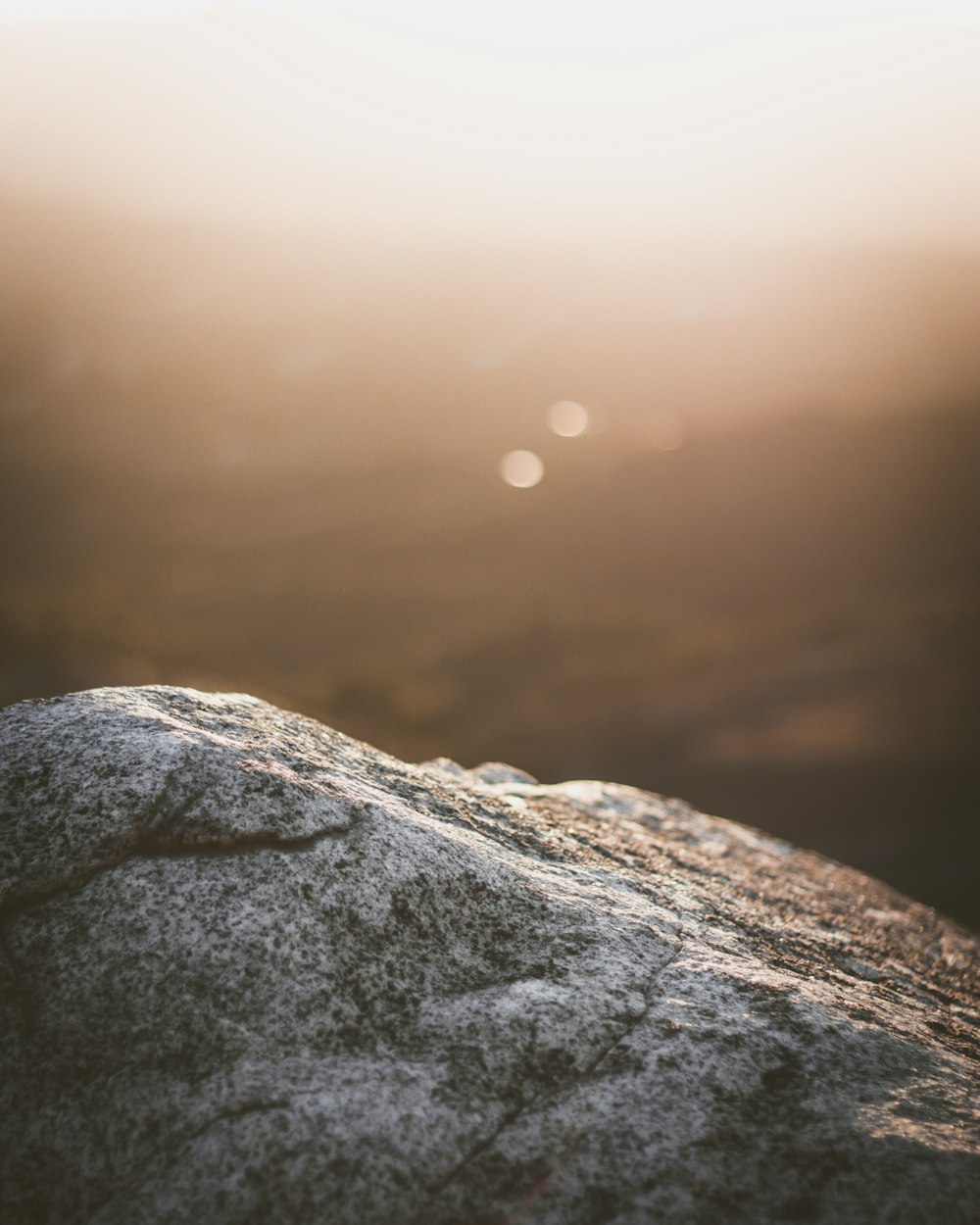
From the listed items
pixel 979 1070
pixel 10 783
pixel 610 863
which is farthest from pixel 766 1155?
pixel 10 783

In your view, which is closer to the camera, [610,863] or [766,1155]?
[766,1155]

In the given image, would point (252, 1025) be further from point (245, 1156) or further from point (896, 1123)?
point (896, 1123)

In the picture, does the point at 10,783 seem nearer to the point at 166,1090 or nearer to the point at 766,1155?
the point at 166,1090

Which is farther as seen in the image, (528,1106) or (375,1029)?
(375,1029)

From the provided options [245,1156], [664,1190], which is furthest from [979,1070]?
[245,1156]

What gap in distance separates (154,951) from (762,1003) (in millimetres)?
1619

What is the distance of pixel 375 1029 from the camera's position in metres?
1.89

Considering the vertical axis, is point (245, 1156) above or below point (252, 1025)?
below

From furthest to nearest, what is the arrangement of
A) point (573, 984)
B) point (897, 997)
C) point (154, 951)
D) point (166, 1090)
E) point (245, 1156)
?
point (897, 997) → point (573, 984) → point (154, 951) → point (166, 1090) → point (245, 1156)

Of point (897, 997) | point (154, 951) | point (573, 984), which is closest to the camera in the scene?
point (154, 951)

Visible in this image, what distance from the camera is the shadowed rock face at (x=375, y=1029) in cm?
160

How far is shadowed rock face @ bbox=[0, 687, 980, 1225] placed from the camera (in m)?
1.60

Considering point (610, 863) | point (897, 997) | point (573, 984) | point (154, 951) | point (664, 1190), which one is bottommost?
point (664, 1190)

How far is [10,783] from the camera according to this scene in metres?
2.12
